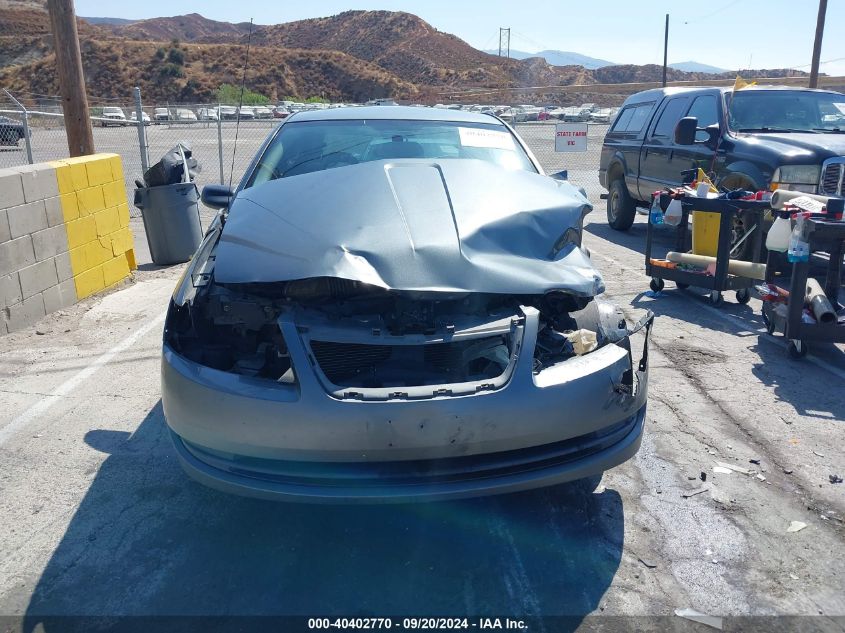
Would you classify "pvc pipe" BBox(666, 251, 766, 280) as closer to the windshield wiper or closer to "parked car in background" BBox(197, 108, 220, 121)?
the windshield wiper

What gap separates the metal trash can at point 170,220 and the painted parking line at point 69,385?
2.29 metres

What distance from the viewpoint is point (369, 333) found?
296 cm

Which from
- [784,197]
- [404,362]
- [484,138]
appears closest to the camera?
[404,362]

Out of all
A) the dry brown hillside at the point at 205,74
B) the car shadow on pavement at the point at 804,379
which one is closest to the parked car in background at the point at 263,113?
the car shadow on pavement at the point at 804,379

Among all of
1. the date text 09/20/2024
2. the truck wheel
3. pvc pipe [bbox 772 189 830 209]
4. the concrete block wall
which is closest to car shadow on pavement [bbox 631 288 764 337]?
pvc pipe [bbox 772 189 830 209]

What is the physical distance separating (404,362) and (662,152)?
812 cm

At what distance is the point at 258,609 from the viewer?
2.74m

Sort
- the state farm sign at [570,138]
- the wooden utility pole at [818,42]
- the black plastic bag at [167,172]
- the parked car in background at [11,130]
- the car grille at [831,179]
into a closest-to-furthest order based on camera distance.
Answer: the car grille at [831,179] < the black plastic bag at [167,172] < the parked car in background at [11,130] < the state farm sign at [570,138] < the wooden utility pole at [818,42]

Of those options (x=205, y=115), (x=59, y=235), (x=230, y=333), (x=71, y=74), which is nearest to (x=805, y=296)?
(x=230, y=333)

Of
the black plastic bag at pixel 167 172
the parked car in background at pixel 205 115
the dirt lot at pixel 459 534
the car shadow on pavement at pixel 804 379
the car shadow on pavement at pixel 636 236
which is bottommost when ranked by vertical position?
the car shadow on pavement at pixel 636 236

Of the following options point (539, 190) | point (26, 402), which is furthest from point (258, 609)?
point (26, 402)

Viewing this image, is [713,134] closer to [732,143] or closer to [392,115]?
[732,143]

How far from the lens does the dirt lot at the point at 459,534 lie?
9.12 feet

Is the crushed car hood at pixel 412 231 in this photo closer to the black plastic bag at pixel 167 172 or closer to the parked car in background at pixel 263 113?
the black plastic bag at pixel 167 172
